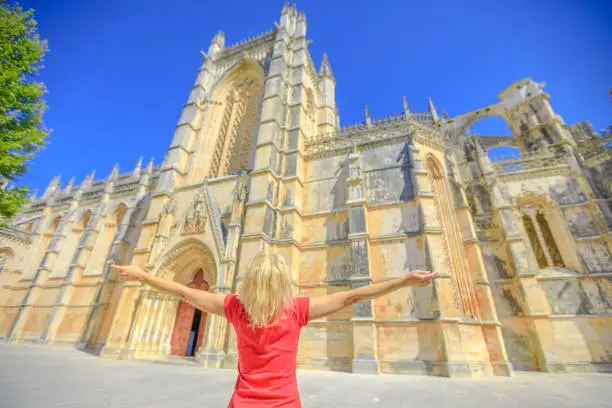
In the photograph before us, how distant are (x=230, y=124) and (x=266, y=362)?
17445mm

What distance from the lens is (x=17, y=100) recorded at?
8.29 meters

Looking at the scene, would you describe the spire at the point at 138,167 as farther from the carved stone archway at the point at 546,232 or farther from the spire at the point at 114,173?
the carved stone archway at the point at 546,232

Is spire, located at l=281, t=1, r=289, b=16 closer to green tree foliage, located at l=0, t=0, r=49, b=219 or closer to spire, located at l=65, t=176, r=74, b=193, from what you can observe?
green tree foliage, located at l=0, t=0, r=49, b=219

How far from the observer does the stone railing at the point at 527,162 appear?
1448 centimetres

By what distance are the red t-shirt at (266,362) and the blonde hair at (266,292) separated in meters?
0.07

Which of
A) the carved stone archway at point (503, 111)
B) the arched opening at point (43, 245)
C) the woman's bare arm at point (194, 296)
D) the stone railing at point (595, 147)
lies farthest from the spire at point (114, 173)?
the stone railing at point (595, 147)

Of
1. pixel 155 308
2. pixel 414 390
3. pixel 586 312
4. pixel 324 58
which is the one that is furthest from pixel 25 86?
pixel 586 312

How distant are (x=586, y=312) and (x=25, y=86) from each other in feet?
73.4

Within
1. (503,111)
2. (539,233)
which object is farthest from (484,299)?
(503,111)

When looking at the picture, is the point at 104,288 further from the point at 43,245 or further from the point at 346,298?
the point at 346,298

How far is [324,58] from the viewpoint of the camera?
76.6 feet

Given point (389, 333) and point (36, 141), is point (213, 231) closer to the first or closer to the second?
point (36, 141)

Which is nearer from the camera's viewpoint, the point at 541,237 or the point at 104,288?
the point at 541,237

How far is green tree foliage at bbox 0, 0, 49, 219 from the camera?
775cm
